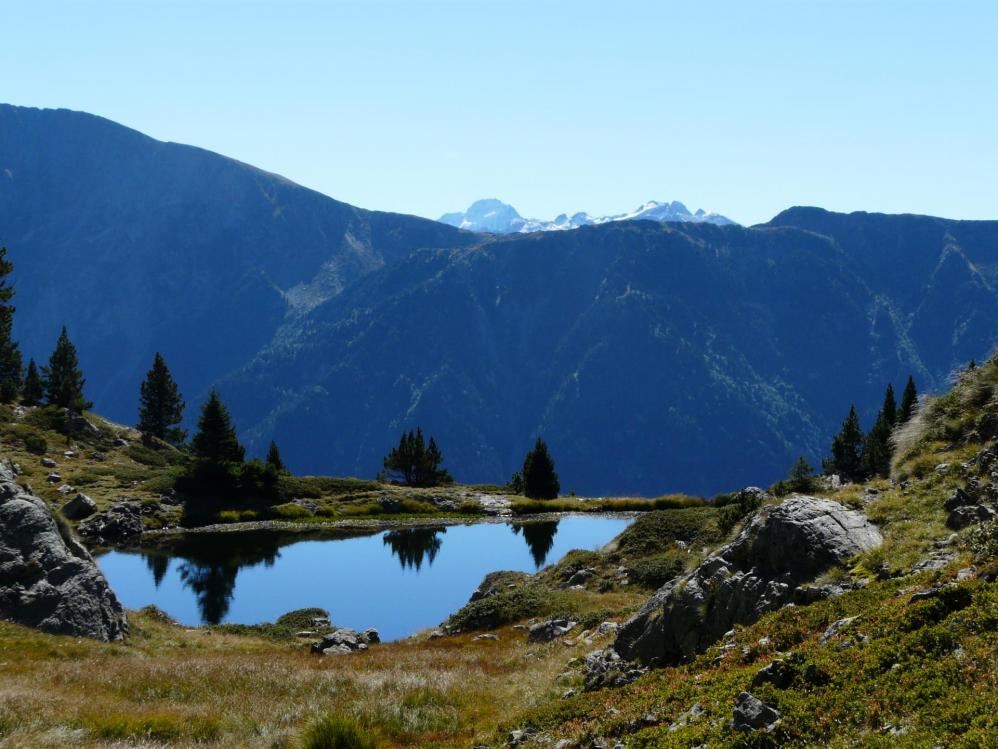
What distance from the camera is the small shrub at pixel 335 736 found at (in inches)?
644

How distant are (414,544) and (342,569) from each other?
14102 mm

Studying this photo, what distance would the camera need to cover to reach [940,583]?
49.8 feet

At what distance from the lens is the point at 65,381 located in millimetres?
125500

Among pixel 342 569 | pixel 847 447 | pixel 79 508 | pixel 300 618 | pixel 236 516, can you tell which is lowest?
pixel 342 569

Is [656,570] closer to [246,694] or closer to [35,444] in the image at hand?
[246,694]

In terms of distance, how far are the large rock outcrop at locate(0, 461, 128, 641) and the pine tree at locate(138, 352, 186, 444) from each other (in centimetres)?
10867

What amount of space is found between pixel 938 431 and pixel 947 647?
56.3 ft

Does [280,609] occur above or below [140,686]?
below

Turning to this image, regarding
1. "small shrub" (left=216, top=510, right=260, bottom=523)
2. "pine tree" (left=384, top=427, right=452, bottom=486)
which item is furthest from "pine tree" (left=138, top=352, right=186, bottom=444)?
"small shrub" (left=216, top=510, right=260, bottom=523)

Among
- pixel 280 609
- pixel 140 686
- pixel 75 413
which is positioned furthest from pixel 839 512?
pixel 75 413

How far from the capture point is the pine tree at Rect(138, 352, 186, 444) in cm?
13850

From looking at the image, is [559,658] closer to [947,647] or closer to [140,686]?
[140,686]

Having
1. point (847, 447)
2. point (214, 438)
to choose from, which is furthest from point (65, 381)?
point (847, 447)

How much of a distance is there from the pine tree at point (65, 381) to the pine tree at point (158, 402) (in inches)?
376
